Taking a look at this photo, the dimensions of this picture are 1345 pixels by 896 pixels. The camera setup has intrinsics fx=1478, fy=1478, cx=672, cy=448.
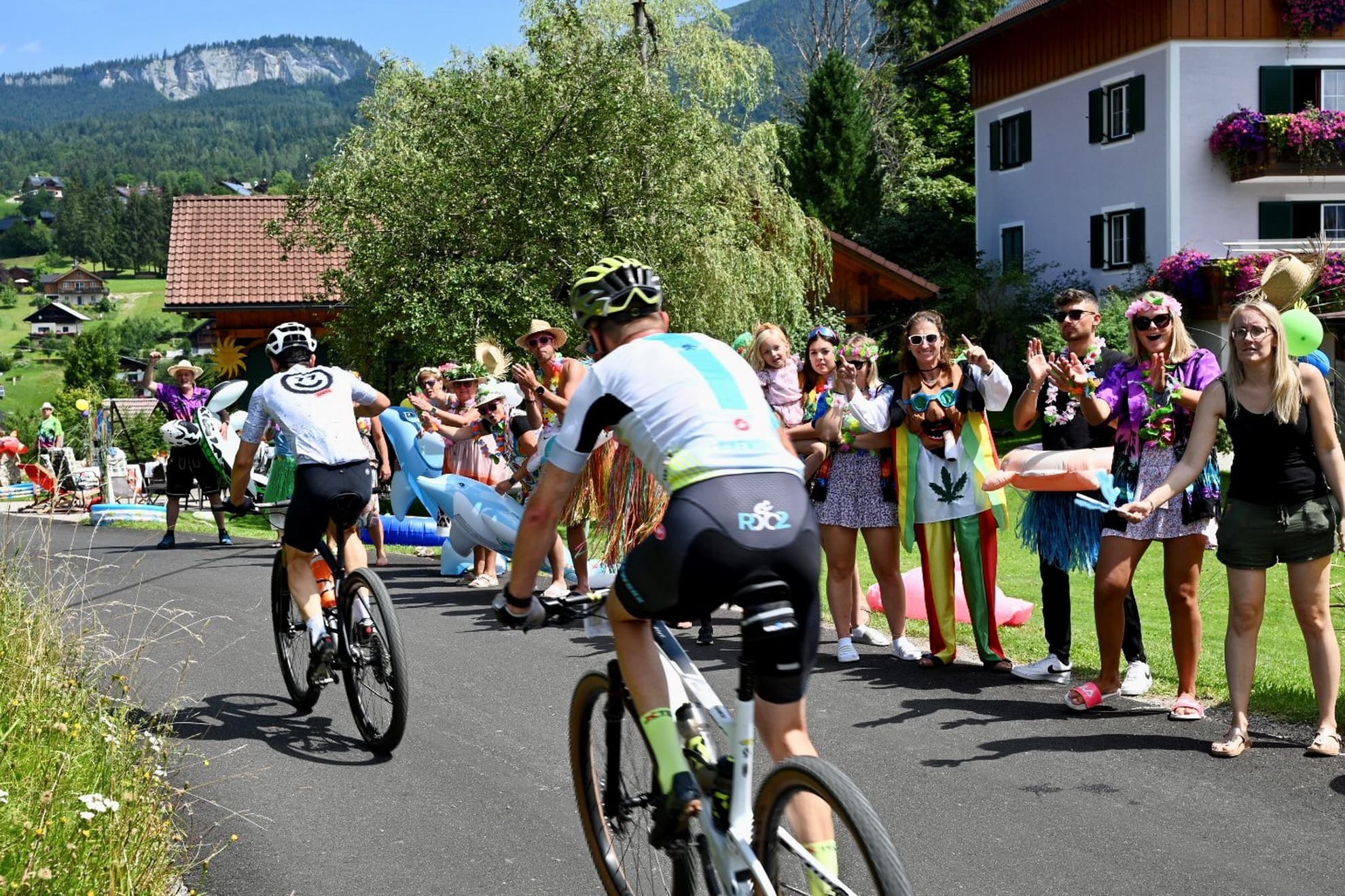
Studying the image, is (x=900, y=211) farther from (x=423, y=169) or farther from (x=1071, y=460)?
(x=1071, y=460)

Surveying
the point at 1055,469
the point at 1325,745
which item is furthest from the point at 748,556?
the point at 1055,469

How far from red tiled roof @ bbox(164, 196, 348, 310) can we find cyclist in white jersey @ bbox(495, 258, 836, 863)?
3482cm

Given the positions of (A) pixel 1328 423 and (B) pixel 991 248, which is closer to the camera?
(A) pixel 1328 423

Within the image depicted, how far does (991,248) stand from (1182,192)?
9.55 meters

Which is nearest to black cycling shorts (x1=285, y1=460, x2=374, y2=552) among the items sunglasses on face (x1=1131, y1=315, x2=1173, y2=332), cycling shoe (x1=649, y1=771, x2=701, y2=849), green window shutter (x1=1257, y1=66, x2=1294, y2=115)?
cycling shoe (x1=649, y1=771, x2=701, y2=849)

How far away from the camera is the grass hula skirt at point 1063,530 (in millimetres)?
8211

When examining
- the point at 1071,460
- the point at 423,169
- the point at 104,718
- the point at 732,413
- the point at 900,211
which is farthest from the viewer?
the point at 900,211

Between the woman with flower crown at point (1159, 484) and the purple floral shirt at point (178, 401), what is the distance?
12.7 metres

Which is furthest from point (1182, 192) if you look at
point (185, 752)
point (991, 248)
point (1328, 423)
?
point (185, 752)

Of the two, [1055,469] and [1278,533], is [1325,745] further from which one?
[1055,469]

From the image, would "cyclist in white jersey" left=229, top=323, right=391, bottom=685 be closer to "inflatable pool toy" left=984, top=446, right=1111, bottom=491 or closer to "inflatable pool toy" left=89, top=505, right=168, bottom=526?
"inflatable pool toy" left=984, top=446, right=1111, bottom=491

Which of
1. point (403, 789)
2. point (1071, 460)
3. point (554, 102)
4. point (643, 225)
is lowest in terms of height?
point (403, 789)

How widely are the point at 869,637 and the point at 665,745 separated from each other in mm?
5595

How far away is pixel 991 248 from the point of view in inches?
1726
